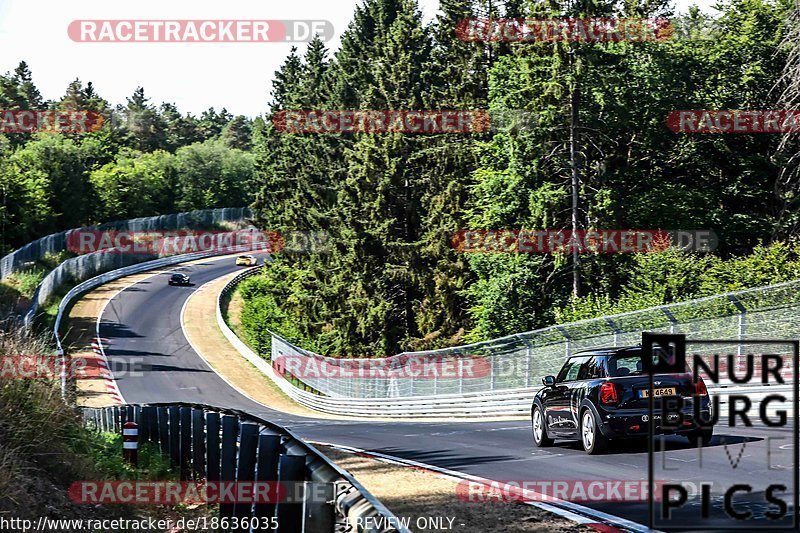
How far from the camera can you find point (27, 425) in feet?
31.9

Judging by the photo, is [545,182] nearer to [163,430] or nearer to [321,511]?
[163,430]

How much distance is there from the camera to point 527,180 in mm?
42875

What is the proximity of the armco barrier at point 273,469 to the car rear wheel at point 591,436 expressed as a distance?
17.3 feet

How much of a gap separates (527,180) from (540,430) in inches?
1098

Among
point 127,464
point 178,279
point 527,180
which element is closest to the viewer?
point 127,464

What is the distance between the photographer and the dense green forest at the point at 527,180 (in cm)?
4059

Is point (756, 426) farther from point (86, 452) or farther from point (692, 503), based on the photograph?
point (86, 452)

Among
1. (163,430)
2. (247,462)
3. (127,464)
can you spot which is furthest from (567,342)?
(247,462)

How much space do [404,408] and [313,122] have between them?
143ft

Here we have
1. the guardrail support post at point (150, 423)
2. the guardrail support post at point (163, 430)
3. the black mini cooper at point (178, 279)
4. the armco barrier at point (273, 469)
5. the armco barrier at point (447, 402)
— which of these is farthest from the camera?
the black mini cooper at point (178, 279)

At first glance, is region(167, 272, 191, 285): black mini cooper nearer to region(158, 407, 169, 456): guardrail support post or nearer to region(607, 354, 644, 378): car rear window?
region(158, 407, 169, 456): guardrail support post

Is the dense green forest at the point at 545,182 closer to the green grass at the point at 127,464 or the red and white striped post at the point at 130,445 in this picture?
the green grass at the point at 127,464

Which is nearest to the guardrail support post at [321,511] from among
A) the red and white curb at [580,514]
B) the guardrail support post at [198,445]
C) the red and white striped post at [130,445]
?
the red and white curb at [580,514]

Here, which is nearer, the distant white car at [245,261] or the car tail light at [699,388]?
the car tail light at [699,388]
